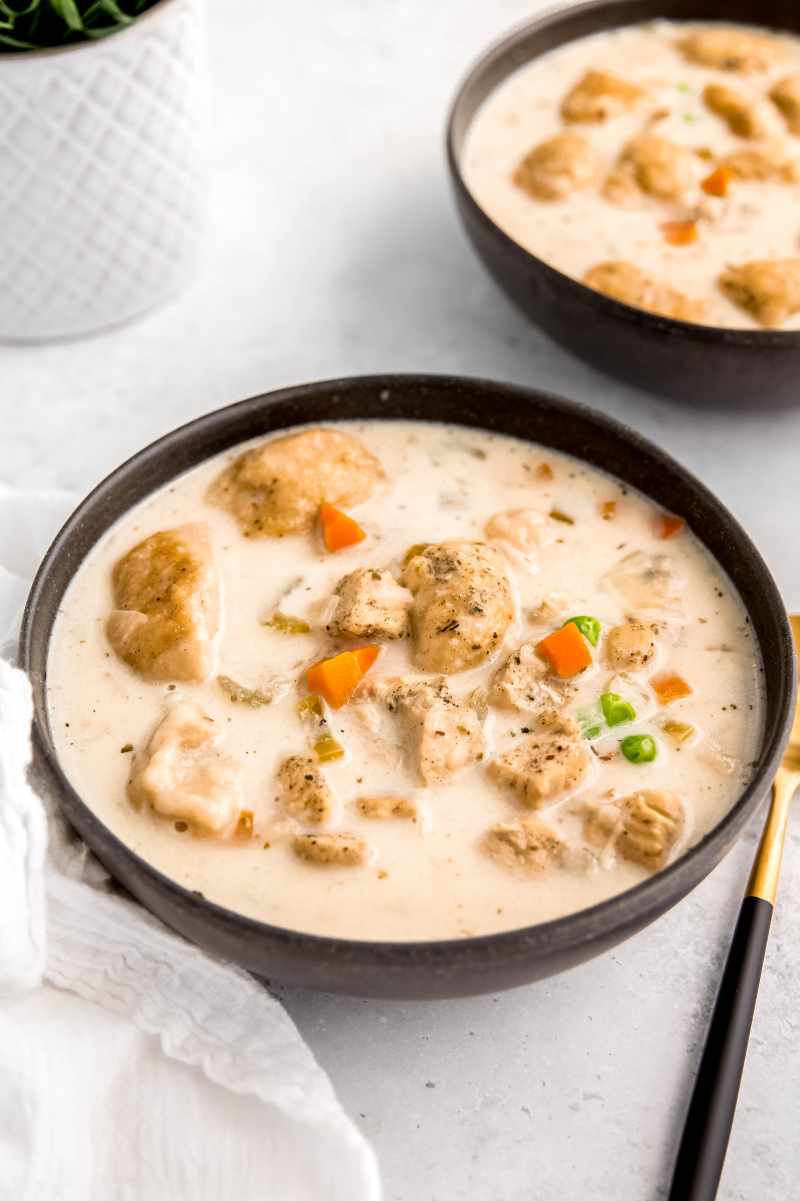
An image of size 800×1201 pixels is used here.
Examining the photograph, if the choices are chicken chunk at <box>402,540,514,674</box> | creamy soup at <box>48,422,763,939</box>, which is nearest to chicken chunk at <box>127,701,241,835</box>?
creamy soup at <box>48,422,763,939</box>

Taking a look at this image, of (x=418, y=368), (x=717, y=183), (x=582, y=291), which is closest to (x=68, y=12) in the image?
(x=418, y=368)

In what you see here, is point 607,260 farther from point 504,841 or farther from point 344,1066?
point 344,1066

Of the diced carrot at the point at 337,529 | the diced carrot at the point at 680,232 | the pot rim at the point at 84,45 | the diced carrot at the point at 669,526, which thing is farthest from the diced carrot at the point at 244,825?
the diced carrot at the point at 680,232

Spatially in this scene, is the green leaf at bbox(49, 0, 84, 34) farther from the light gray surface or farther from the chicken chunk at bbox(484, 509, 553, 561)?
the chicken chunk at bbox(484, 509, 553, 561)

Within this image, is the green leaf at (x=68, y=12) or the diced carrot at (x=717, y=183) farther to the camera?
the diced carrot at (x=717, y=183)

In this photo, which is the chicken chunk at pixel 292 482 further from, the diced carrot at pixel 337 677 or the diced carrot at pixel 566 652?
the diced carrot at pixel 566 652

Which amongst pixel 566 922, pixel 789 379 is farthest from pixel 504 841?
pixel 789 379
